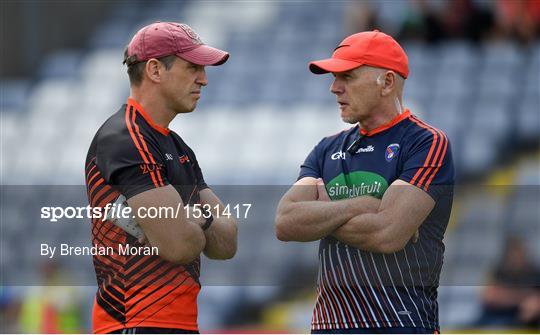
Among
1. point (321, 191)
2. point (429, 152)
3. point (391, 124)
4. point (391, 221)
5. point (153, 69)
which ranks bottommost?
point (391, 221)

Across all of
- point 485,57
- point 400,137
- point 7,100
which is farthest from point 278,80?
point 400,137

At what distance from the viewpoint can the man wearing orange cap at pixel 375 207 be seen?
3.82 meters

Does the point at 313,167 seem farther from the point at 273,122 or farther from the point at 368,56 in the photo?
the point at 273,122

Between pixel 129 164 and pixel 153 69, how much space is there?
41 cm

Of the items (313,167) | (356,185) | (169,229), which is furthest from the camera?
(313,167)

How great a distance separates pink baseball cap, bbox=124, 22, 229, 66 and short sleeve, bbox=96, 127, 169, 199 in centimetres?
33

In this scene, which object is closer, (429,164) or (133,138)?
(133,138)

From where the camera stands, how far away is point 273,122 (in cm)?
970

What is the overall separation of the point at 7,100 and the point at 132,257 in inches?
303

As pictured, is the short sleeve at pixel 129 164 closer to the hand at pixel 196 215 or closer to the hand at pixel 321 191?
the hand at pixel 196 215

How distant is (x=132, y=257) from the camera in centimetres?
366

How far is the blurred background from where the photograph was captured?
7398 millimetres

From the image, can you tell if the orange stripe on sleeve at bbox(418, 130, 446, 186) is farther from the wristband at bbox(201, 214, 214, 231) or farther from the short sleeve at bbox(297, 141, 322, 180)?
the wristband at bbox(201, 214, 214, 231)

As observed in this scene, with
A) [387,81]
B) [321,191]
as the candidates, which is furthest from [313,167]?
[387,81]
